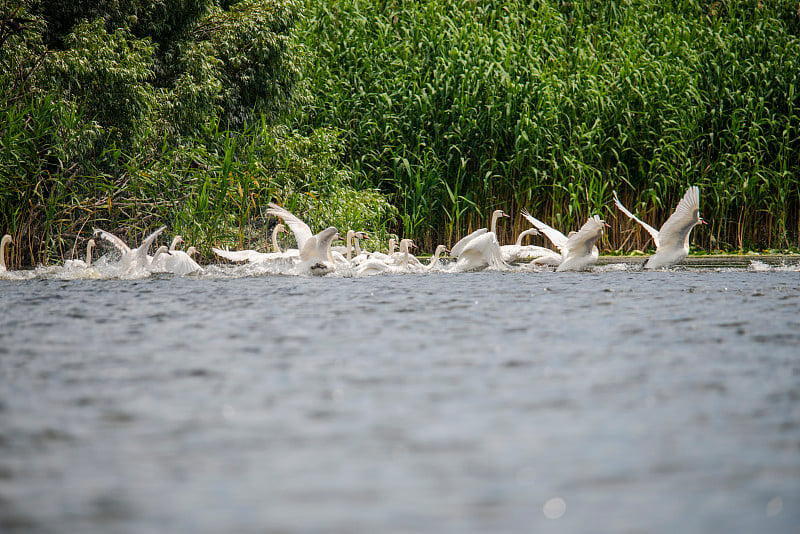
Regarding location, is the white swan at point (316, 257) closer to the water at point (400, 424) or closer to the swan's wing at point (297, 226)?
the swan's wing at point (297, 226)

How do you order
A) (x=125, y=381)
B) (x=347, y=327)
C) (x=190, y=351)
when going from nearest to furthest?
1. (x=125, y=381)
2. (x=190, y=351)
3. (x=347, y=327)

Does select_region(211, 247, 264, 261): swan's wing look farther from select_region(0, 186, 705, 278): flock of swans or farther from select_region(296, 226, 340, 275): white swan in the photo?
select_region(296, 226, 340, 275): white swan

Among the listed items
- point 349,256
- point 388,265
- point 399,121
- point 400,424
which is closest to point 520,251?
point 388,265

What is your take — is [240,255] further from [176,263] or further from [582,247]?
[582,247]

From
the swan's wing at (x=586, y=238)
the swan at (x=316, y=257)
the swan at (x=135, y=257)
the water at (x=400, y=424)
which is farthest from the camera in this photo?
the swan's wing at (x=586, y=238)

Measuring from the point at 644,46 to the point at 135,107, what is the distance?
10867mm

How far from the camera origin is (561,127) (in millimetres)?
14969

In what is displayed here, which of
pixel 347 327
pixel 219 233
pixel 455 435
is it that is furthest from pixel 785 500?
pixel 219 233

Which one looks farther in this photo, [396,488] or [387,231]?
[387,231]

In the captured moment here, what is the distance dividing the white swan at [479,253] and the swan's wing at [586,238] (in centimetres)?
93

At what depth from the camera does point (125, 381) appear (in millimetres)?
3697

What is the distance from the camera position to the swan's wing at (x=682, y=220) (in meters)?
10.7

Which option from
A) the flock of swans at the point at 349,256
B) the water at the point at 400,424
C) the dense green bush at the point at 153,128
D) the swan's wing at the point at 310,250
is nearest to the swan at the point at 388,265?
the flock of swans at the point at 349,256

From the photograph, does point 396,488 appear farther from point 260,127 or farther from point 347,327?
point 260,127
